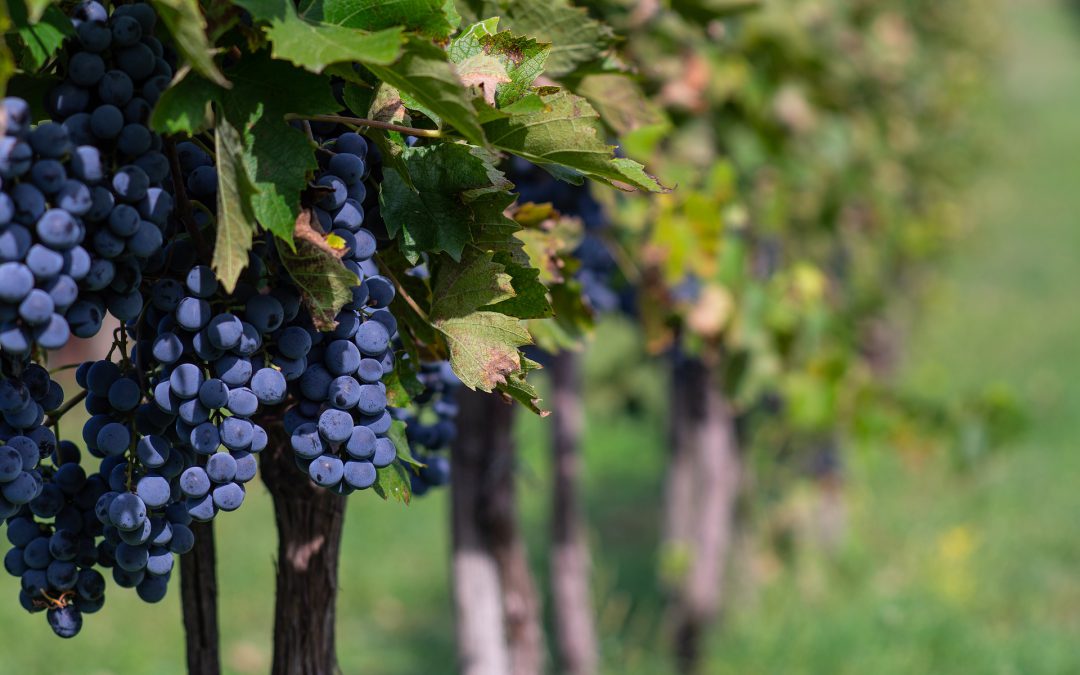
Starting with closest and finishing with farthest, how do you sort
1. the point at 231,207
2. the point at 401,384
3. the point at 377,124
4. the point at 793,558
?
the point at 231,207, the point at 377,124, the point at 401,384, the point at 793,558

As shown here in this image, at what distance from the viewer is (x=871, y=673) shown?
4.32 m

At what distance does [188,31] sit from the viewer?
90cm

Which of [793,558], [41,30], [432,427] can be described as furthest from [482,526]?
[793,558]

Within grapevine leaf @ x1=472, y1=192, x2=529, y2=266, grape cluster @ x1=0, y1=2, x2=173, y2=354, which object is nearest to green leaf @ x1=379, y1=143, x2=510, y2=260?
grapevine leaf @ x1=472, y1=192, x2=529, y2=266

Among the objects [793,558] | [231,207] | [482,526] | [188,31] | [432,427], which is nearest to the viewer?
[188,31]

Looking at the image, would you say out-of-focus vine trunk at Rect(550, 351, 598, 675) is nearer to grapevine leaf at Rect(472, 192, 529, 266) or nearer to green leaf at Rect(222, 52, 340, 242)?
grapevine leaf at Rect(472, 192, 529, 266)

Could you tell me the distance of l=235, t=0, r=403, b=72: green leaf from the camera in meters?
0.91

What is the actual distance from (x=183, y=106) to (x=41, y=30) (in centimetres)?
13

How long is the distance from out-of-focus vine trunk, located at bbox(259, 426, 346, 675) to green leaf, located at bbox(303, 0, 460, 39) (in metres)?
0.65

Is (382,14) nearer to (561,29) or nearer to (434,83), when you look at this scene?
(434,83)

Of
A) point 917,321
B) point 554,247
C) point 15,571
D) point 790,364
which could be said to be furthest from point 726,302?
point 917,321

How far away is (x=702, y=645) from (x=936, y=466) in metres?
3.63

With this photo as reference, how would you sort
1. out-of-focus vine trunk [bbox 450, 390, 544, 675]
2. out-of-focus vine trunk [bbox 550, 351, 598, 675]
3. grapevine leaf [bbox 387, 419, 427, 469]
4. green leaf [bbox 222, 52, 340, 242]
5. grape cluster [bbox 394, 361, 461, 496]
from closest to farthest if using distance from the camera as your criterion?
green leaf [bbox 222, 52, 340, 242] → grapevine leaf [bbox 387, 419, 427, 469] → grape cluster [bbox 394, 361, 461, 496] → out-of-focus vine trunk [bbox 450, 390, 544, 675] → out-of-focus vine trunk [bbox 550, 351, 598, 675]

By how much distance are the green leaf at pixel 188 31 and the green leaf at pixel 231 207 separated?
10cm
